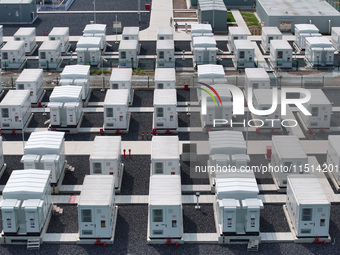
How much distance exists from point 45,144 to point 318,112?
883 inches

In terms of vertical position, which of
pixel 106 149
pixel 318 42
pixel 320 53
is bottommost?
pixel 320 53

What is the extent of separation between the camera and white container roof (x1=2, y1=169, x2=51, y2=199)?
3778 cm

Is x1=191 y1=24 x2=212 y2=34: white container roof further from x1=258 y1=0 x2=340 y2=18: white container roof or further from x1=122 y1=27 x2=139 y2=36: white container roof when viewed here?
x1=258 y1=0 x2=340 y2=18: white container roof

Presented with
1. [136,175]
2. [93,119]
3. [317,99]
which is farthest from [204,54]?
[136,175]

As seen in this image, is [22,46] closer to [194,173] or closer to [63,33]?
[63,33]

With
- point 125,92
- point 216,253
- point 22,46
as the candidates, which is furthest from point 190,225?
point 22,46

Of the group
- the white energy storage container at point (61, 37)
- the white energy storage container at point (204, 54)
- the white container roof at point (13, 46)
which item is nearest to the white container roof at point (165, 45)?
the white energy storage container at point (204, 54)

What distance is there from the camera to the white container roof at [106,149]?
43156 mm

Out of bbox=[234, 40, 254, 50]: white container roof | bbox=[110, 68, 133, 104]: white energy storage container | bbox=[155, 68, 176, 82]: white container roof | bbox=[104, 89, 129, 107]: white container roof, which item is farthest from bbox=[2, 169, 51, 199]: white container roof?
bbox=[234, 40, 254, 50]: white container roof

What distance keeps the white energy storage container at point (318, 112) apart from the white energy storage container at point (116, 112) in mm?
15236

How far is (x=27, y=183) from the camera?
127 feet

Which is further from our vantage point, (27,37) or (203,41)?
(27,37)

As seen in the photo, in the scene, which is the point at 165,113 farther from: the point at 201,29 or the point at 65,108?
the point at 201,29

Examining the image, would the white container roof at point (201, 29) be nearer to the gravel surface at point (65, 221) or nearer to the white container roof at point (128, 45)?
the white container roof at point (128, 45)
